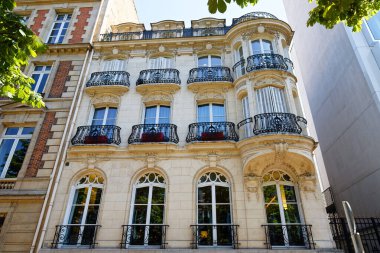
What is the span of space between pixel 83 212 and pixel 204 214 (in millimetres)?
4221

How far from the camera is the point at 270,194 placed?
9.04 m

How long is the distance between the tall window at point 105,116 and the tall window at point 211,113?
3.76 metres

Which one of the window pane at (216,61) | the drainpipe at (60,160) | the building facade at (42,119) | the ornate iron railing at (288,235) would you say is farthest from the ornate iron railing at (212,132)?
the building facade at (42,119)

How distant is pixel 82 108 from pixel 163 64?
14.2 ft

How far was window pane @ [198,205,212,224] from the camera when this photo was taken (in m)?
8.69

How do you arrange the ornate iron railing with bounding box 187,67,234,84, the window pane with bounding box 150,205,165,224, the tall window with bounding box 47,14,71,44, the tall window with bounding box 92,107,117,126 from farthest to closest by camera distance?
the tall window with bounding box 47,14,71,44, the ornate iron railing with bounding box 187,67,234,84, the tall window with bounding box 92,107,117,126, the window pane with bounding box 150,205,165,224

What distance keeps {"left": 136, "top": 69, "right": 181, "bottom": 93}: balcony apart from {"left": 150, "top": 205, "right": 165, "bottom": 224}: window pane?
5093 millimetres

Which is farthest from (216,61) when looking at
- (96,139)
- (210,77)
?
(96,139)

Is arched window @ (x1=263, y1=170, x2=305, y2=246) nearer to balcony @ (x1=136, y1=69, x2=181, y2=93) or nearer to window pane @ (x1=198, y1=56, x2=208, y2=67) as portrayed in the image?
balcony @ (x1=136, y1=69, x2=181, y2=93)

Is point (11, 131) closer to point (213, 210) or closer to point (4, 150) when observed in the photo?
point (4, 150)

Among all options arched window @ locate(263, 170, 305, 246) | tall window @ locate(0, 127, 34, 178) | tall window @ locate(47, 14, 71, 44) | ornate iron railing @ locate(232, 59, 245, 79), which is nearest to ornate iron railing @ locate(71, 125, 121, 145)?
tall window @ locate(0, 127, 34, 178)

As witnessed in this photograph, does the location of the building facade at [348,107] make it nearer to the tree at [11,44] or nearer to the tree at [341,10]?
the tree at [341,10]

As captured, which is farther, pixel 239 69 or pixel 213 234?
pixel 239 69

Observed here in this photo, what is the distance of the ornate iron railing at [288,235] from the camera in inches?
317
